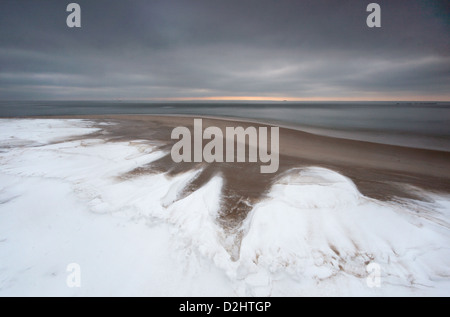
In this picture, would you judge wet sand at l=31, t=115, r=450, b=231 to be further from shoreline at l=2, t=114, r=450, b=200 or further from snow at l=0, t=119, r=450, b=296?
snow at l=0, t=119, r=450, b=296

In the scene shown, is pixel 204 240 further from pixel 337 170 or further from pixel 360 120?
pixel 360 120

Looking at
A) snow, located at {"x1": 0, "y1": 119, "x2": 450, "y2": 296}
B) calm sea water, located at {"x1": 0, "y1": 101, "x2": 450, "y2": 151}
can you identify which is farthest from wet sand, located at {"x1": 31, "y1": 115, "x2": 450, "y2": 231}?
calm sea water, located at {"x1": 0, "y1": 101, "x2": 450, "y2": 151}

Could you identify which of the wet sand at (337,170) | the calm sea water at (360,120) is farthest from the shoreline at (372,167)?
the calm sea water at (360,120)

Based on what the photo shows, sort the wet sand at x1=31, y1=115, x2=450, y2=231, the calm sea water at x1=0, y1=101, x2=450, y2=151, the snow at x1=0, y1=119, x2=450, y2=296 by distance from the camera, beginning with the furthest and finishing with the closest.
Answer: the calm sea water at x1=0, y1=101, x2=450, y2=151 → the wet sand at x1=31, y1=115, x2=450, y2=231 → the snow at x1=0, y1=119, x2=450, y2=296

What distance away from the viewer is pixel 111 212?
369 centimetres

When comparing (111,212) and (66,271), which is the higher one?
(111,212)

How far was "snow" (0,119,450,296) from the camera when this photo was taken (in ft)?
7.91

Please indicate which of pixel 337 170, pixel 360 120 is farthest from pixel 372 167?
pixel 360 120

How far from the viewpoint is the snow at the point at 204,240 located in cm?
→ 241

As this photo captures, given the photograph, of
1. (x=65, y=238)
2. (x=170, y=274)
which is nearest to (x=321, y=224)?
Answer: (x=170, y=274)

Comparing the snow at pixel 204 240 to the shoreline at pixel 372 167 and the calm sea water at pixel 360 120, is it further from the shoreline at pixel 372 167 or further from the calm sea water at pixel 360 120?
the calm sea water at pixel 360 120

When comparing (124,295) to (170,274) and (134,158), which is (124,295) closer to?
(170,274)
